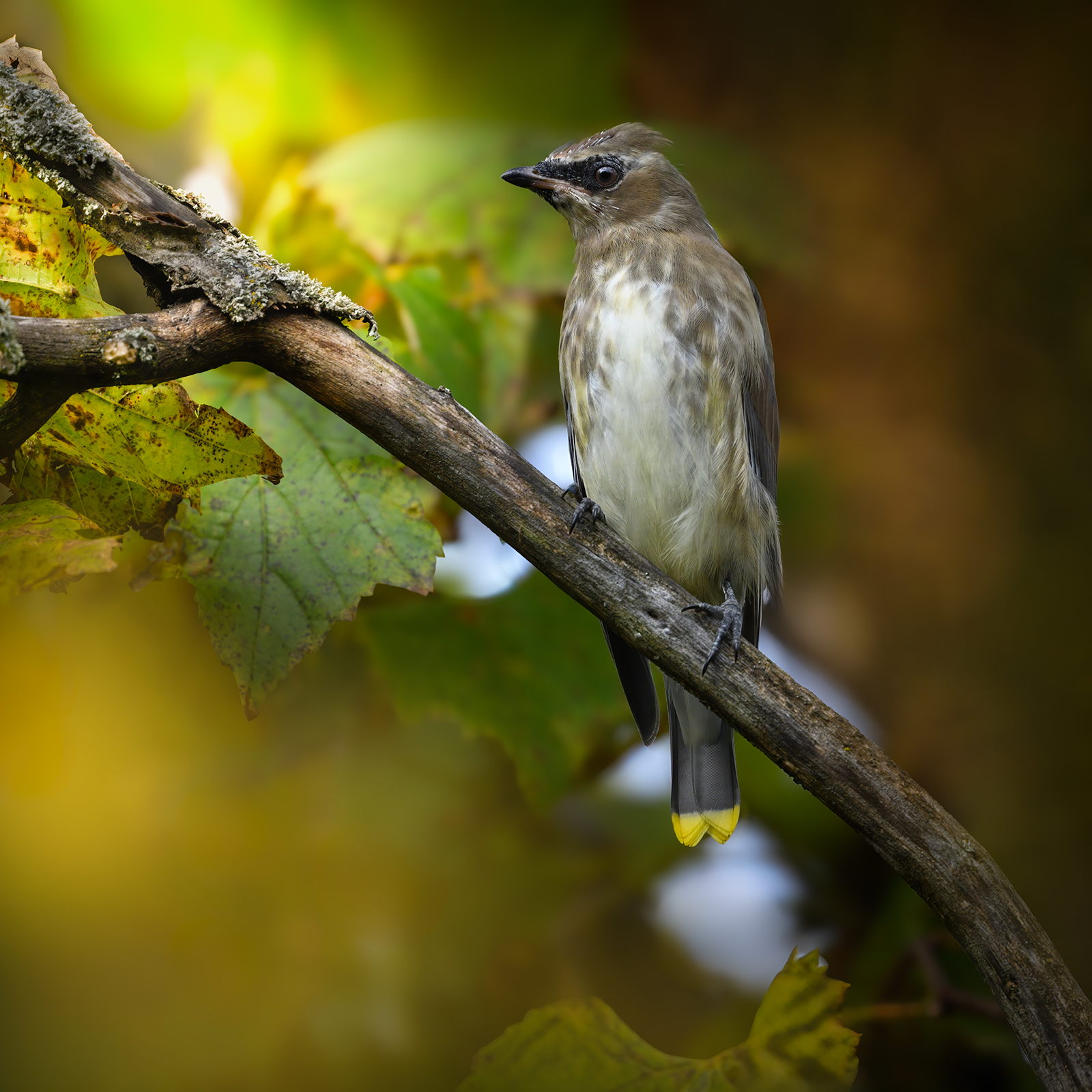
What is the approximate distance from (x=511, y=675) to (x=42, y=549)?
0.68 metres

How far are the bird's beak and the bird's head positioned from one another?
0.8 inches

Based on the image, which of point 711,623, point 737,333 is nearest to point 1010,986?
point 711,623

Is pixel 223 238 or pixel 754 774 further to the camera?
pixel 754 774

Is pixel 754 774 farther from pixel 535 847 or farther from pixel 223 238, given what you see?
pixel 223 238

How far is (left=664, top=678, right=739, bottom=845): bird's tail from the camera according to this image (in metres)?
1.33

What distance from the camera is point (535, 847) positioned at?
1.38 meters

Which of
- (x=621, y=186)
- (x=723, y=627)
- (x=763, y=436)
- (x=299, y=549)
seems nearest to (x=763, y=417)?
(x=763, y=436)

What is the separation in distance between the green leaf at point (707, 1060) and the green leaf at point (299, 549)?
0.44 meters

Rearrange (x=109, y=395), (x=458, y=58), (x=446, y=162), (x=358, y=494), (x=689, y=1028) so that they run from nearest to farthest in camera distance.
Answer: (x=109, y=395) < (x=358, y=494) < (x=689, y=1028) < (x=446, y=162) < (x=458, y=58)

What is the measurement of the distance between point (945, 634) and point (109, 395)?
1302mm

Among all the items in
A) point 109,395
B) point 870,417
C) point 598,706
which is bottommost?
point 598,706

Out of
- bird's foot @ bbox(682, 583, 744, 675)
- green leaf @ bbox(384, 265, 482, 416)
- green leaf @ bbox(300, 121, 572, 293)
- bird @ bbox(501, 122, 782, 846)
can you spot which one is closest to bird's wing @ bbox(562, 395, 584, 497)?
bird @ bbox(501, 122, 782, 846)

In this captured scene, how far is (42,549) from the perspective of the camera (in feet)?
2.71

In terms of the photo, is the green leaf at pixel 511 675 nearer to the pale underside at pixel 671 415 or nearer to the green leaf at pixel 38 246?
the pale underside at pixel 671 415
